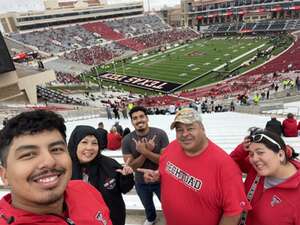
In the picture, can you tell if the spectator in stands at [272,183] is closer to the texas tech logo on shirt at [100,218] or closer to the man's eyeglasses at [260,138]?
the man's eyeglasses at [260,138]

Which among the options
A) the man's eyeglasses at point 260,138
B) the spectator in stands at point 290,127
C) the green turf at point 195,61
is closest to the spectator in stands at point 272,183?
the man's eyeglasses at point 260,138

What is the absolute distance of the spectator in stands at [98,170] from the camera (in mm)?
2840

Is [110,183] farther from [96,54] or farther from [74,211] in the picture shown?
[96,54]

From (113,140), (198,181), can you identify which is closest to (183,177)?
(198,181)

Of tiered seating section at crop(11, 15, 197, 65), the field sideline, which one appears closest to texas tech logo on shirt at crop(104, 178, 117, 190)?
the field sideline

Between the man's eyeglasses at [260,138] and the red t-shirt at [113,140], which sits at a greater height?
the man's eyeglasses at [260,138]

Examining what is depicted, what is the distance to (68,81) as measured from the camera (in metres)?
40.5

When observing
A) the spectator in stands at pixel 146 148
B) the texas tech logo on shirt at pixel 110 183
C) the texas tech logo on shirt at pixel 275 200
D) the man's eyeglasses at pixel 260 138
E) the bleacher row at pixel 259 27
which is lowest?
the bleacher row at pixel 259 27

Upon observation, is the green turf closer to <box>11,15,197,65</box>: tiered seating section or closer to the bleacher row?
<box>11,15,197,65</box>: tiered seating section

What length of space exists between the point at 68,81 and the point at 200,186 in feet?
131

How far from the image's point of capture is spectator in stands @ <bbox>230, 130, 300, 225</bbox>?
A: 2170 mm

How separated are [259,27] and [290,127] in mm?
66494

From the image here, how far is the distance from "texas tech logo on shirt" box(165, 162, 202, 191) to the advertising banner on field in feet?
104

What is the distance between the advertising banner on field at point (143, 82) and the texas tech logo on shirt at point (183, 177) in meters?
31.7
